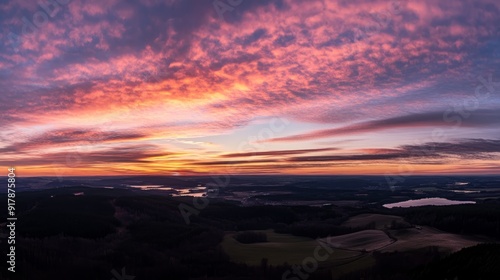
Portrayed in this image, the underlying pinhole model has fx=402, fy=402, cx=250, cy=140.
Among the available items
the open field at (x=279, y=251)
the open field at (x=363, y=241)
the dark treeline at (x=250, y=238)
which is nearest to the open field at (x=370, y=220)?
the open field at (x=363, y=241)

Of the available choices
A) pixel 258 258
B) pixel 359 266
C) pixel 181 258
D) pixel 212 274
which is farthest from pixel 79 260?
pixel 359 266

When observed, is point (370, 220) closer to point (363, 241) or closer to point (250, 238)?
point (363, 241)

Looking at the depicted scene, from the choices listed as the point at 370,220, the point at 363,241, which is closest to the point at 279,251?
the point at 363,241

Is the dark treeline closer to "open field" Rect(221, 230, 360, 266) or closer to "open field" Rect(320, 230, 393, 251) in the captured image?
"open field" Rect(221, 230, 360, 266)

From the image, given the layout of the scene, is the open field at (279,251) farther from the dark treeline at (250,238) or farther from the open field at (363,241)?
the open field at (363,241)

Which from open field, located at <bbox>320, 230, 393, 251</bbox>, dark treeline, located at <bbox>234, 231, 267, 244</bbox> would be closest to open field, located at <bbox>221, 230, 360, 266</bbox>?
dark treeline, located at <bbox>234, 231, 267, 244</bbox>
